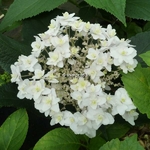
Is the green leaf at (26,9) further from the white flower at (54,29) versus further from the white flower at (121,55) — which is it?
the white flower at (121,55)

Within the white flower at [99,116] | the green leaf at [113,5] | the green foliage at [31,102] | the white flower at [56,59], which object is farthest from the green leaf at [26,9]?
the white flower at [99,116]

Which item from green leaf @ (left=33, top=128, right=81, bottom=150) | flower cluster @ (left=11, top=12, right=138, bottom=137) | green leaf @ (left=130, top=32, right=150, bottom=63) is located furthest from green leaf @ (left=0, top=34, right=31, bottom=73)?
green leaf @ (left=130, top=32, right=150, bottom=63)

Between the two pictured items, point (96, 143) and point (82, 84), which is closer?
point (82, 84)

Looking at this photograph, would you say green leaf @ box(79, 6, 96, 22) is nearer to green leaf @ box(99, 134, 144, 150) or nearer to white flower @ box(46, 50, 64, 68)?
white flower @ box(46, 50, 64, 68)

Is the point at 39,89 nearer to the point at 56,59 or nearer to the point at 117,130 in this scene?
the point at 56,59

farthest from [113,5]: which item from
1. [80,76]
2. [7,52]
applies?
[7,52]
